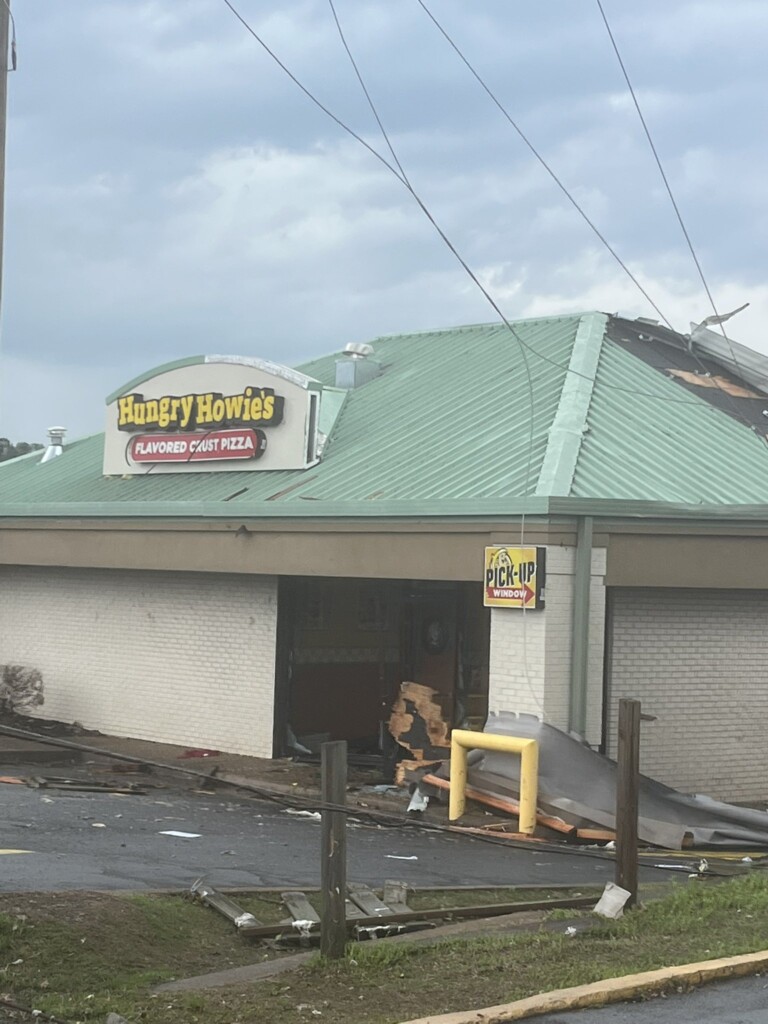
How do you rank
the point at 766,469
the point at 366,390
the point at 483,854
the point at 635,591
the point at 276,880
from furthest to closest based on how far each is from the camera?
the point at 366,390
the point at 766,469
the point at 635,591
the point at 483,854
the point at 276,880

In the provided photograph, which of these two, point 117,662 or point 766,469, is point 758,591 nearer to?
point 766,469

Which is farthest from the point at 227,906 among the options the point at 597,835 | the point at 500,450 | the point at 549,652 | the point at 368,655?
the point at 368,655

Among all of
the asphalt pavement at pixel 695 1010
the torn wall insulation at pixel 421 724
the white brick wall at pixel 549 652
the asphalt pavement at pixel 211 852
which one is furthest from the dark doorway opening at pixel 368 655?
the asphalt pavement at pixel 695 1010

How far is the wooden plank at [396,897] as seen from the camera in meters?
10.3

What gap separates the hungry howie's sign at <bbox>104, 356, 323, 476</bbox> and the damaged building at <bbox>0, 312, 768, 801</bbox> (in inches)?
1.8

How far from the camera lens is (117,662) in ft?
75.7

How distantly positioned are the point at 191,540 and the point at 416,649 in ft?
11.7

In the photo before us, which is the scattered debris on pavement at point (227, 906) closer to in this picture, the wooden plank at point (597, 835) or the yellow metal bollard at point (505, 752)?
the yellow metal bollard at point (505, 752)

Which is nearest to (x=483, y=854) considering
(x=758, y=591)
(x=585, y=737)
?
(x=585, y=737)

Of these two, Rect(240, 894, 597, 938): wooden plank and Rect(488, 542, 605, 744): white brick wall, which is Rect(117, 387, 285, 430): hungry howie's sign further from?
Rect(240, 894, 597, 938): wooden plank

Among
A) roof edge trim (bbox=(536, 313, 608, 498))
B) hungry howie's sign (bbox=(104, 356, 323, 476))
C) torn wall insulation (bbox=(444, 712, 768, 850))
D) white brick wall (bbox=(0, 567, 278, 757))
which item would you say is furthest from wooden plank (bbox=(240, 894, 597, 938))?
hungry howie's sign (bbox=(104, 356, 323, 476))

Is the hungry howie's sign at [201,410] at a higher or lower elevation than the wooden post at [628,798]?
higher

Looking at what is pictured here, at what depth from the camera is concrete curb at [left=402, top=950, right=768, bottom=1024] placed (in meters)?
7.23

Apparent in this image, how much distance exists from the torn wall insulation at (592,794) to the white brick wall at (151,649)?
5206 mm
